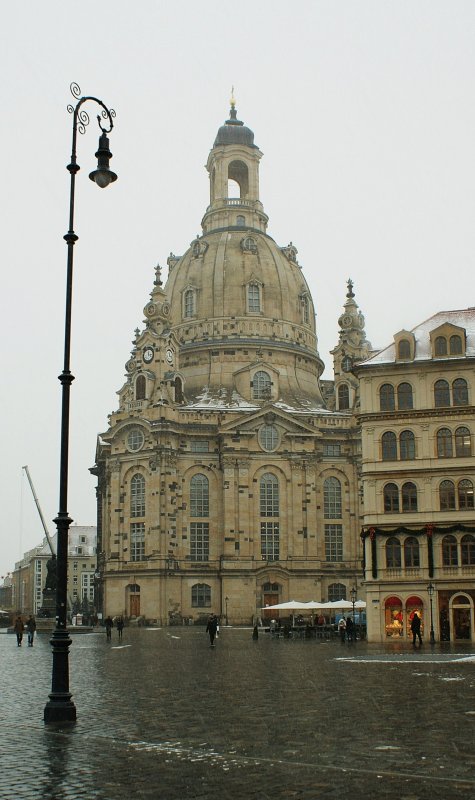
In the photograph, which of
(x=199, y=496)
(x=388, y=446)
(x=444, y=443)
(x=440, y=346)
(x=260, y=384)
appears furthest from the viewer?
(x=260, y=384)

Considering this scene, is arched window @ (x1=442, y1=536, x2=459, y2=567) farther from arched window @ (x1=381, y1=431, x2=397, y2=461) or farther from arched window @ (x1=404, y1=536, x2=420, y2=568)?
arched window @ (x1=381, y1=431, x2=397, y2=461)

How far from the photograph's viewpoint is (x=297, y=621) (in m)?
72.6

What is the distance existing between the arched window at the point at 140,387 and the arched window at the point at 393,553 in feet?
150

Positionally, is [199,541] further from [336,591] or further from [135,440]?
[336,591]

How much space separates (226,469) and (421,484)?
40.4 meters

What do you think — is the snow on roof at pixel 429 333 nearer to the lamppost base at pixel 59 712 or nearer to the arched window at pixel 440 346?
the arched window at pixel 440 346

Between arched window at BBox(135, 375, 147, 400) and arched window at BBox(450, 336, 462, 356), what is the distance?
45.6 meters

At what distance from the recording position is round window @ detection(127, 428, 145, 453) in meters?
93.2

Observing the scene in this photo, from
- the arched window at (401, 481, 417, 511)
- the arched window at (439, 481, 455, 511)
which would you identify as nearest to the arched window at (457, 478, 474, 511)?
the arched window at (439, 481, 455, 511)

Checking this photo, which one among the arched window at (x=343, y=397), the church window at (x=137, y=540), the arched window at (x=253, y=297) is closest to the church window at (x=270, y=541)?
the church window at (x=137, y=540)

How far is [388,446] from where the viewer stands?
54656mm

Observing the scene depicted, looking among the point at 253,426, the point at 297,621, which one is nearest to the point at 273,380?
the point at 253,426

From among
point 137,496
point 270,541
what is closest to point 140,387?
point 137,496

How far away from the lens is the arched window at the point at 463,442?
5319cm
